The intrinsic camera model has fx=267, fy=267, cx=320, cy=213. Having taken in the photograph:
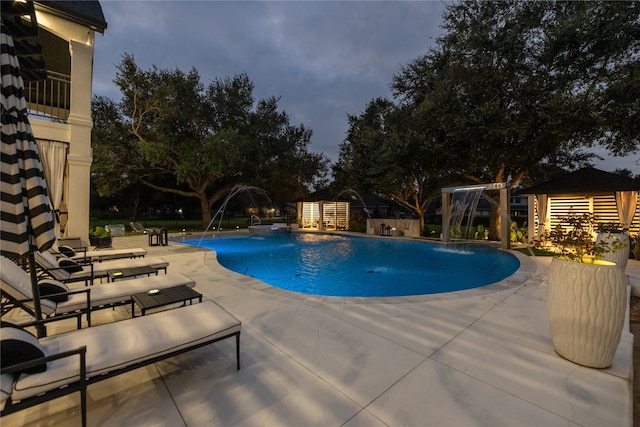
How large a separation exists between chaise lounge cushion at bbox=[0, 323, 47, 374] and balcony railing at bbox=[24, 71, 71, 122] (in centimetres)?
1091

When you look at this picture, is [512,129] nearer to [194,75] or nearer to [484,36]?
[484,36]

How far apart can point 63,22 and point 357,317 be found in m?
11.9

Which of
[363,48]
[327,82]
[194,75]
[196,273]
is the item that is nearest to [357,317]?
[196,273]

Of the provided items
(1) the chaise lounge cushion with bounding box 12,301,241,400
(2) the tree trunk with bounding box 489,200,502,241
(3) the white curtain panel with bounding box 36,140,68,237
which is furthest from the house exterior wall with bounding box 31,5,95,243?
A: (2) the tree trunk with bounding box 489,200,502,241

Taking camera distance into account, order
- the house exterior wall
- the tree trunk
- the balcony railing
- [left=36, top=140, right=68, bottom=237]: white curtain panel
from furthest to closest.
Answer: the tree trunk, the balcony railing, the house exterior wall, [left=36, top=140, right=68, bottom=237]: white curtain panel

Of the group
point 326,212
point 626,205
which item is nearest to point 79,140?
point 326,212

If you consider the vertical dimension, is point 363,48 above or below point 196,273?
above

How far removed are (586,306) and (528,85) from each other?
13230 mm

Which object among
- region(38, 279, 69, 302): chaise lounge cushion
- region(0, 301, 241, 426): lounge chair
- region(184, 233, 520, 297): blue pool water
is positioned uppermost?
region(38, 279, 69, 302): chaise lounge cushion

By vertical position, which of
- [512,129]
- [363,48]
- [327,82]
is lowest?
[512,129]

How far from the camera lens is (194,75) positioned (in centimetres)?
1819

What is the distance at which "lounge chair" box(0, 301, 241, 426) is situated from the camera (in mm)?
1719

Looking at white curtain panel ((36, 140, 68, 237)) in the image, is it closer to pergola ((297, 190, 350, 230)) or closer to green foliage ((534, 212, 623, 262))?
green foliage ((534, 212, 623, 262))

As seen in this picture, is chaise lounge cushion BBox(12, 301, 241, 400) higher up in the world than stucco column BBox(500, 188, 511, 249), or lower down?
lower down
